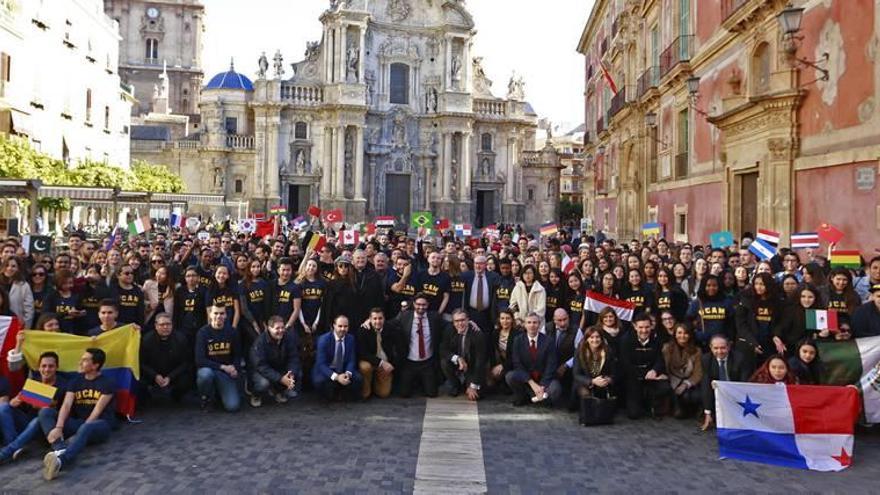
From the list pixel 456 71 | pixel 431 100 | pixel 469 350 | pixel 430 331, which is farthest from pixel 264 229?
pixel 456 71

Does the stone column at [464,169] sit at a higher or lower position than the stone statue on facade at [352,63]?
lower

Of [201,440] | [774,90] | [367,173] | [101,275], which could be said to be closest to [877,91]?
[774,90]

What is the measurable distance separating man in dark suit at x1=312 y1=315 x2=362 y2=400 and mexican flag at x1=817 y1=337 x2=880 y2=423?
241 inches

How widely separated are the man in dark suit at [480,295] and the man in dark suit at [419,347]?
3.63 feet

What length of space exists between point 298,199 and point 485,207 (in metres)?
14.2

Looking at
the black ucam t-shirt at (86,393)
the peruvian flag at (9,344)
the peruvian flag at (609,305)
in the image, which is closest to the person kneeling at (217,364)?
the black ucam t-shirt at (86,393)

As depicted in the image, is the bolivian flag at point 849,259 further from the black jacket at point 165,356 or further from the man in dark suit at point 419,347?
the black jacket at point 165,356

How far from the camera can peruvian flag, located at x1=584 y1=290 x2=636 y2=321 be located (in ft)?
34.9

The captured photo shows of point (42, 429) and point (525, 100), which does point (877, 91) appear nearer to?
point (42, 429)

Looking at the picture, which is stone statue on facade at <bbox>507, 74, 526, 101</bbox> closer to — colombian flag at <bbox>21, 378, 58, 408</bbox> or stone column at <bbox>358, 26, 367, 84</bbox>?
stone column at <bbox>358, 26, 367, 84</bbox>

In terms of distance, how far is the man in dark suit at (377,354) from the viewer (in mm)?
10508

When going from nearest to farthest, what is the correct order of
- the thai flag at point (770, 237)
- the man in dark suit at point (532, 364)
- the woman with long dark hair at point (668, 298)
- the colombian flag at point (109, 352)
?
the colombian flag at point (109, 352)
the man in dark suit at point (532, 364)
the woman with long dark hair at point (668, 298)
the thai flag at point (770, 237)

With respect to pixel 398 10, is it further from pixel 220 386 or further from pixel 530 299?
pixel 220 386

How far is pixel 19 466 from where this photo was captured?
7477 millimetres
